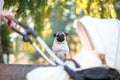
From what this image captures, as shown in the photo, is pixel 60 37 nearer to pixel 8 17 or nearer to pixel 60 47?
pixel 60 47

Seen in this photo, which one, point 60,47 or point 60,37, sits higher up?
point 60,37

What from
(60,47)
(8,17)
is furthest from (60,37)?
(8,17)

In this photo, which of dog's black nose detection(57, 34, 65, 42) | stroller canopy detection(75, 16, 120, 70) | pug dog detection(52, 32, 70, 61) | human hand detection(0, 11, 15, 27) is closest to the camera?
stroller canopy detection(75, 16, 120, 70)

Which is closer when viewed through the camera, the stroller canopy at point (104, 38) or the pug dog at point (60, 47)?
the stroller canopy at point (104, 38)

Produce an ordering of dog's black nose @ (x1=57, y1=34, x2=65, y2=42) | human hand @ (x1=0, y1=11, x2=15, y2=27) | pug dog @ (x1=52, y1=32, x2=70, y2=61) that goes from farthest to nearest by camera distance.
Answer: dog's black nose @ (x1=57, y1=34, x2=65, y2=42) → pug dog @ (x1=52, y1=32, x2=70, y2=61) → human hand @ (x1=0, y1=11, x2=15, y2=27)

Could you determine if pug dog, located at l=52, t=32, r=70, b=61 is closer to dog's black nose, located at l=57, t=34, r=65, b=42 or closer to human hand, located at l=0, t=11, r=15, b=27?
dog's black nose, located at l=57, t=34, r=65, b=42

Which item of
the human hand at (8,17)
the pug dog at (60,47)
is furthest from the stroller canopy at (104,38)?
the pug dog at (60,47)

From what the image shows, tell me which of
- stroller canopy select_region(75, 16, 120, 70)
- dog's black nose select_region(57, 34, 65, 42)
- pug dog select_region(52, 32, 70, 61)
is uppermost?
stroller canopy select_region(75, 16, 120, 70)

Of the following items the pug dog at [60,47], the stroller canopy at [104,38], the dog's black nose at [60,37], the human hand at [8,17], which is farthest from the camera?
the dog's black nose at [60,37]

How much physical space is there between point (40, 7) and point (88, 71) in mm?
3811

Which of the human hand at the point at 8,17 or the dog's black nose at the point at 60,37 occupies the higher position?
the human hand at the point at 8,17

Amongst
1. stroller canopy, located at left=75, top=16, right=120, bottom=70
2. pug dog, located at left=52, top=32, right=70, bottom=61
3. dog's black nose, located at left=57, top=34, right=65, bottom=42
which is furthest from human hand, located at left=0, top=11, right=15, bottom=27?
dog's black nose, located at left=57, top=34, right=65, bottom=42

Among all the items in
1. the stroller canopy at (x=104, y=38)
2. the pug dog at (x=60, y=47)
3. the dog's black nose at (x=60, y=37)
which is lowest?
the pug dog at (x=60, y=47)

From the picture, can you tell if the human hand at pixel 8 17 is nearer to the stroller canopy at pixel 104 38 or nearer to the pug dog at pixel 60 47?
the stroller canopy at pixel 104 38
